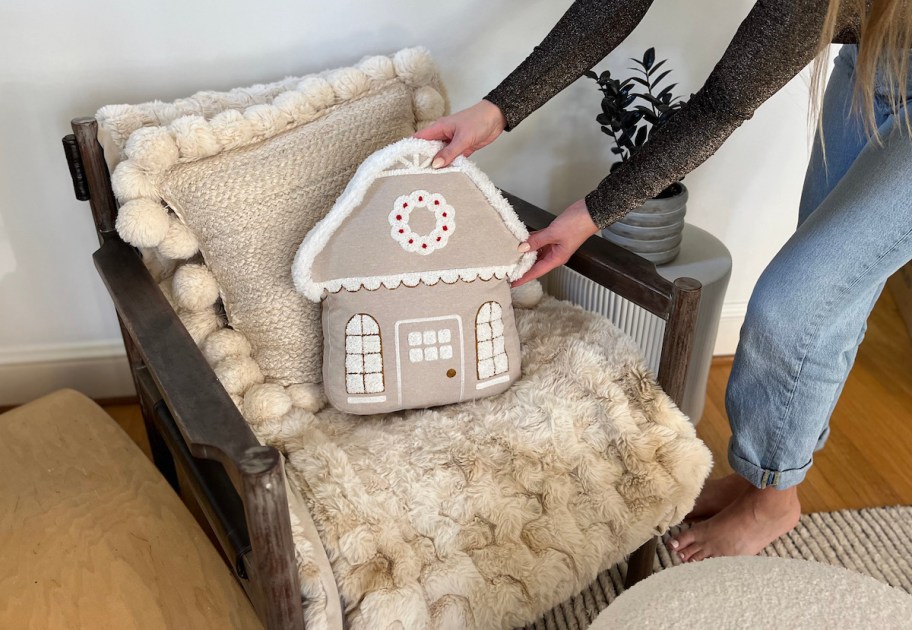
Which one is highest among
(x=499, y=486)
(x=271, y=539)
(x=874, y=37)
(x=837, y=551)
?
(x=874, y=37)

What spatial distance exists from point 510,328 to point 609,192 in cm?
27

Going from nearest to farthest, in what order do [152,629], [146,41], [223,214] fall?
[152,629] < [223,214] < [146,41]

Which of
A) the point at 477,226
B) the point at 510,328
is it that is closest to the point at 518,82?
the point at 477,226

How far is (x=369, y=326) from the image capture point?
110cm

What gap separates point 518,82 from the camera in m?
1.12

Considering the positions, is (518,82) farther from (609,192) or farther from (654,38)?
(654,38)

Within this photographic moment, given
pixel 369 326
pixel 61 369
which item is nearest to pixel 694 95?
pixel 369 326

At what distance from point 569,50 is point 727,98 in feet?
0.87

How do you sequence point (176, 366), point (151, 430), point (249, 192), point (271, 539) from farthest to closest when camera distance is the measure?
point (151, 430) < point (249, 192) < point (176, 366) < point (271, 539)

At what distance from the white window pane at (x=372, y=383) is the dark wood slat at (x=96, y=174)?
435 mm

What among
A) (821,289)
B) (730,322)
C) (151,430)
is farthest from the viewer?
(730,322)

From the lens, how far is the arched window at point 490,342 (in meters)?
1.14

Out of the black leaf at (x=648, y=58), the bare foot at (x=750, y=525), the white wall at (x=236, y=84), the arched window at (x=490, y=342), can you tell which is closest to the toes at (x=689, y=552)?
the bare foot at (x=750, y=525)

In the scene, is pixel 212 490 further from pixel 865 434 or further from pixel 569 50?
pixel 865 434
